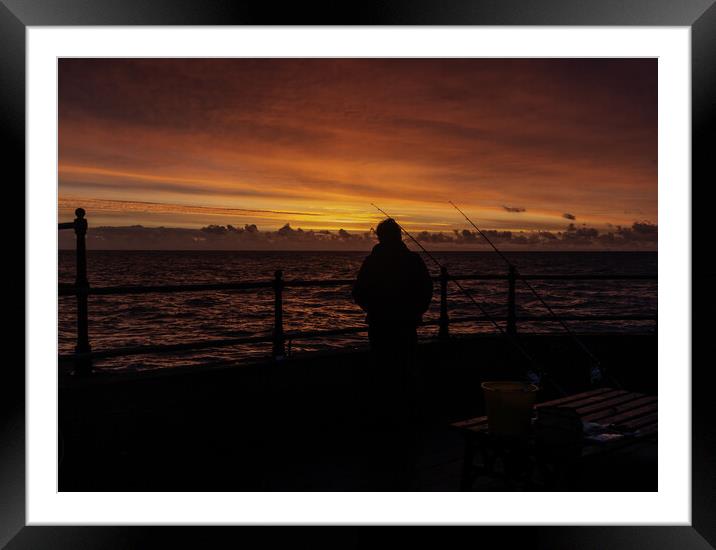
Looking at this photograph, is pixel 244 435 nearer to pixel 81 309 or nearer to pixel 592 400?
pixel 81 309

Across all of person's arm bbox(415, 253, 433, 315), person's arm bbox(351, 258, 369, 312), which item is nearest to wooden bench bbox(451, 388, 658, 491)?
person's arm bbox(415, 253, 433, 315)

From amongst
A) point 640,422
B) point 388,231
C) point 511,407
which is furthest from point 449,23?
point 640,422

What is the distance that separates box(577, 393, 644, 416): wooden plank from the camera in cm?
311

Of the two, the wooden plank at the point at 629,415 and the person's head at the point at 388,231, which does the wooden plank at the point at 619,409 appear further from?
the person's head at the point at 388,231

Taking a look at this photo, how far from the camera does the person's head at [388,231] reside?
12.5 ft

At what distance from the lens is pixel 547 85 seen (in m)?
7.57

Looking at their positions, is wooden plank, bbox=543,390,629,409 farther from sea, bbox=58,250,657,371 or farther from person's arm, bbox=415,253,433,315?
sea, bbox=58,250,657,371

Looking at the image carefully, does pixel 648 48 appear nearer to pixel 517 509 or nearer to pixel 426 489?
pixel 517 509

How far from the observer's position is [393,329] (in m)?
3.90

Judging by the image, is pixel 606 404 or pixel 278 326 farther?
pixel 278 326

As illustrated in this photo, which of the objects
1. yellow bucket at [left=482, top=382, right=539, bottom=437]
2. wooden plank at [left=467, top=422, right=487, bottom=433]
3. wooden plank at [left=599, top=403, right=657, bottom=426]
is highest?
yellow bucket at [left=482, top=382, right=539, bottom=437]

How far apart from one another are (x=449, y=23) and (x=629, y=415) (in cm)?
206

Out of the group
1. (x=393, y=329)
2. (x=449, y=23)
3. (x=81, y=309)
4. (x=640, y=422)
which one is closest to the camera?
(x=449, y=23)

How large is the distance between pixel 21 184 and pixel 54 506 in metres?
1.27
